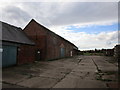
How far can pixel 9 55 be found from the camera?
1277cm

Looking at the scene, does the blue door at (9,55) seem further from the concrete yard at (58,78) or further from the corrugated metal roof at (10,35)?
the concrete yard at (58,78)

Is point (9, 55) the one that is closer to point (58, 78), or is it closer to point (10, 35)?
point (10, 35)

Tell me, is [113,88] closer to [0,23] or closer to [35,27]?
[0,23]

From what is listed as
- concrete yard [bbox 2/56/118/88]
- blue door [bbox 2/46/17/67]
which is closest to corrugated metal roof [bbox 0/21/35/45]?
blue door [bbox 2/46/17/67]

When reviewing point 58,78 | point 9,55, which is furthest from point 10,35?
point 58,78

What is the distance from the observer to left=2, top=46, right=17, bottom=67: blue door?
11916 millimetres

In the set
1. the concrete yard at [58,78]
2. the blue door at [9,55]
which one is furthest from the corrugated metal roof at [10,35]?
the concrete yard at [58,78]

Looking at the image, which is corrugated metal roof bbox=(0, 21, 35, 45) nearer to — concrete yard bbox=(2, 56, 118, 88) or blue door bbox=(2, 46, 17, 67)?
blue door bbox=(2, 46, 17, 67)

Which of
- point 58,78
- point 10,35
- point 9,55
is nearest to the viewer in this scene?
point 58,78

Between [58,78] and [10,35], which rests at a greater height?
[10,35]

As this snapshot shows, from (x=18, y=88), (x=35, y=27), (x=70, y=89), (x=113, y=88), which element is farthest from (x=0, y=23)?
(x=113, y=88)

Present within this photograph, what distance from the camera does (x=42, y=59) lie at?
21328mm

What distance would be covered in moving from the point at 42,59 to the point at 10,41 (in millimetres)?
9426

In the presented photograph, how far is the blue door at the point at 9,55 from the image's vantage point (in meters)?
11.9
